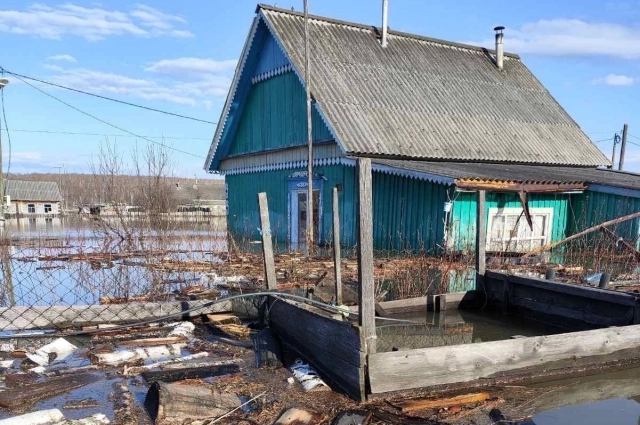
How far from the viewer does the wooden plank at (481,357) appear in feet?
14.1

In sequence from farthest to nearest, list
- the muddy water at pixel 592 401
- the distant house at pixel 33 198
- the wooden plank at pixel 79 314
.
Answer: the distant house at pixel 33 198 → the wooden plank at pixel 79 314 → the muddy water at pixel 592 401

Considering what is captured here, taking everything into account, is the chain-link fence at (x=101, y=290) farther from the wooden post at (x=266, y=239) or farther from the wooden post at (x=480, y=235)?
the wooden post at (x=480, y=235)

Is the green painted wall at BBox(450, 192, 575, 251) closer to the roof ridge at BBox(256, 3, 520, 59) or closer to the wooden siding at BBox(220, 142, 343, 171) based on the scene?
the wooden siding at BBox(220, 142, 343, 171)

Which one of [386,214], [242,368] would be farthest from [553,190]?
[242,368]

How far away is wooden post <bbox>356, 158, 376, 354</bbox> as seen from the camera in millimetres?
4216

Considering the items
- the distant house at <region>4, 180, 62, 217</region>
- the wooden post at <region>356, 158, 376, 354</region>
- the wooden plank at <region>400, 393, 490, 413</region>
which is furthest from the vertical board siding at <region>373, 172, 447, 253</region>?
the distant house at <region>4, 180, 62, 217</region>

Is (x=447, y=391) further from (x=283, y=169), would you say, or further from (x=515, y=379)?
(x=283, y=169)

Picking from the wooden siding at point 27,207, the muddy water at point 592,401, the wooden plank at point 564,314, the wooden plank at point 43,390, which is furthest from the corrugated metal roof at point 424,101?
the wooden siding at point 27,207

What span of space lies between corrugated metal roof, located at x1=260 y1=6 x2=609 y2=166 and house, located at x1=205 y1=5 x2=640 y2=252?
0.16ft

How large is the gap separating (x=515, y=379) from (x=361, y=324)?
187cm

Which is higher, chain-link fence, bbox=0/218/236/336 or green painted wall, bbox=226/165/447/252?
green painted wall, bbox=226/165/447/252

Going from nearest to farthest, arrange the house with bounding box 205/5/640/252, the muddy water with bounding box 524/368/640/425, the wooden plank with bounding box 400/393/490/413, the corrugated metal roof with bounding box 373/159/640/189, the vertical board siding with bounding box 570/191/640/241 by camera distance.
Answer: the wooden plank with bounding box 400/393/490/413 → the muddy water with bounding box 524/368/640/425 → the corrugated metal roof with bounding box 373/159/640/189 → the house with bounding box 205/5/640/252 → the vertical board siding with bounding box 570/191/640/241

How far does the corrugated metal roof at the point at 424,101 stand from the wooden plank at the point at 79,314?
674 centimetres

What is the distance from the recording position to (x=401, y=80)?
1545cm
